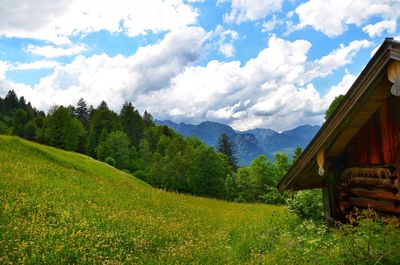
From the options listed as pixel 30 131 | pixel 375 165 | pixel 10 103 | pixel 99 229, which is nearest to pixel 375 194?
pixel 375 165

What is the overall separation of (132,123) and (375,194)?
11129 cm

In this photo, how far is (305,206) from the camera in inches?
547

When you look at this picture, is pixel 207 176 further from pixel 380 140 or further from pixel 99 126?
pixel 380 140

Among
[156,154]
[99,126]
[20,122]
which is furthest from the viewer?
[20,122]

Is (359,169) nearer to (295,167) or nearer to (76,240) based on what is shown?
(295,167)

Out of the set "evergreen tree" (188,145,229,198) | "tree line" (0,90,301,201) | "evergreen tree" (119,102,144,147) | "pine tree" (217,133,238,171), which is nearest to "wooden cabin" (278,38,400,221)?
"tree line" (0,90,301,201)

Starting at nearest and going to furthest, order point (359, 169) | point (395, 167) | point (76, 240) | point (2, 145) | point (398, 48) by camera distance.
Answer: point (398, 48), point (395, 167), point (359, 169), point (76, 240), point (2, 145)

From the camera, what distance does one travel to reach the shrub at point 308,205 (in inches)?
530

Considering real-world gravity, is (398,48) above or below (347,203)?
above

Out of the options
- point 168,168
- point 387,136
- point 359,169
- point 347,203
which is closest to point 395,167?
point 387,136

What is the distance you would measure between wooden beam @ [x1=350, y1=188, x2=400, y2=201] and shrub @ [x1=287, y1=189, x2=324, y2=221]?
15.1 feet

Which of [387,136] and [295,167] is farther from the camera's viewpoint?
[295,167]

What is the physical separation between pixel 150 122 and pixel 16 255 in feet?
407

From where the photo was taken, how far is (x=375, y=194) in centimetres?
802
